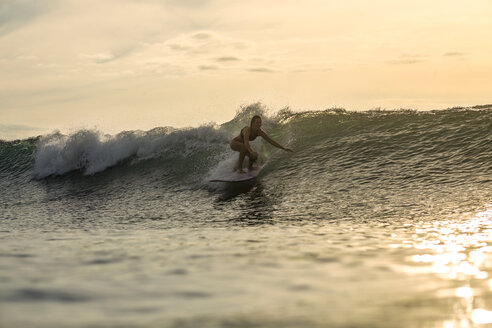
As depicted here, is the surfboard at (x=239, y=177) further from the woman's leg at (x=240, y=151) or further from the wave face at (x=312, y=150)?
the wave face at (x=312, y=150)

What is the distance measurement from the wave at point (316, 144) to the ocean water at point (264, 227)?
0.05 metres

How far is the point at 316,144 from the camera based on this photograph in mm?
13430

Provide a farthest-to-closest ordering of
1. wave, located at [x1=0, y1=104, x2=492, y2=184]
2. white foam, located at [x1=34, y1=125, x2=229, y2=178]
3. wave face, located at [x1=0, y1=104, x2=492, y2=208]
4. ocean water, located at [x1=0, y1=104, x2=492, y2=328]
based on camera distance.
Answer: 1. white foam, located at [x1=34, y1=125, x2=229, y2=178]
2. wave, located at [x1=0, y1=104, x2=492, y2=184]
3. wave face, located at [x1=0, y1=104, x2=492, y2=208]
4. ocean water, located at [x1=0, y1=104, x2=492, y2=328]

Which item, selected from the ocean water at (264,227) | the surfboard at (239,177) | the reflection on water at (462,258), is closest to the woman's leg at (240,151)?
the surfboard at (239,177)

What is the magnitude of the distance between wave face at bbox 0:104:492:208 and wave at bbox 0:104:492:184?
0.07 ft

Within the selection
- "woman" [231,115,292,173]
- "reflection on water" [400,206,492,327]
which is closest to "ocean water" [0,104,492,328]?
"reflection on water" [400,206,492,327]

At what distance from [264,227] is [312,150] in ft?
19.4

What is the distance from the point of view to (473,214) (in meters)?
7.40

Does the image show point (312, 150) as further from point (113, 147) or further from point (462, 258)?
point (462, 258)

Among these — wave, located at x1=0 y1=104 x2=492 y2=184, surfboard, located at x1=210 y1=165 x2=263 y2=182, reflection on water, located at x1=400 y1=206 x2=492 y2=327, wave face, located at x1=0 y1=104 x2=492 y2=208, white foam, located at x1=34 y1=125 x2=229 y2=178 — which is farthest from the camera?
white foam, located at x1=34 y1=125 x2=229 y2=178

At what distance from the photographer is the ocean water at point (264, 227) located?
338 cm

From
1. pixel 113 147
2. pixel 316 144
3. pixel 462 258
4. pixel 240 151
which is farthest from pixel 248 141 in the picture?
pixel 462 258

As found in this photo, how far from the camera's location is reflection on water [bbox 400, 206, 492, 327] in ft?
10.7

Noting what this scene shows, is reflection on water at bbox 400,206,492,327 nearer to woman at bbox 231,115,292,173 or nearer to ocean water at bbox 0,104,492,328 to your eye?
ocean water at bbox 0,104,492,328
